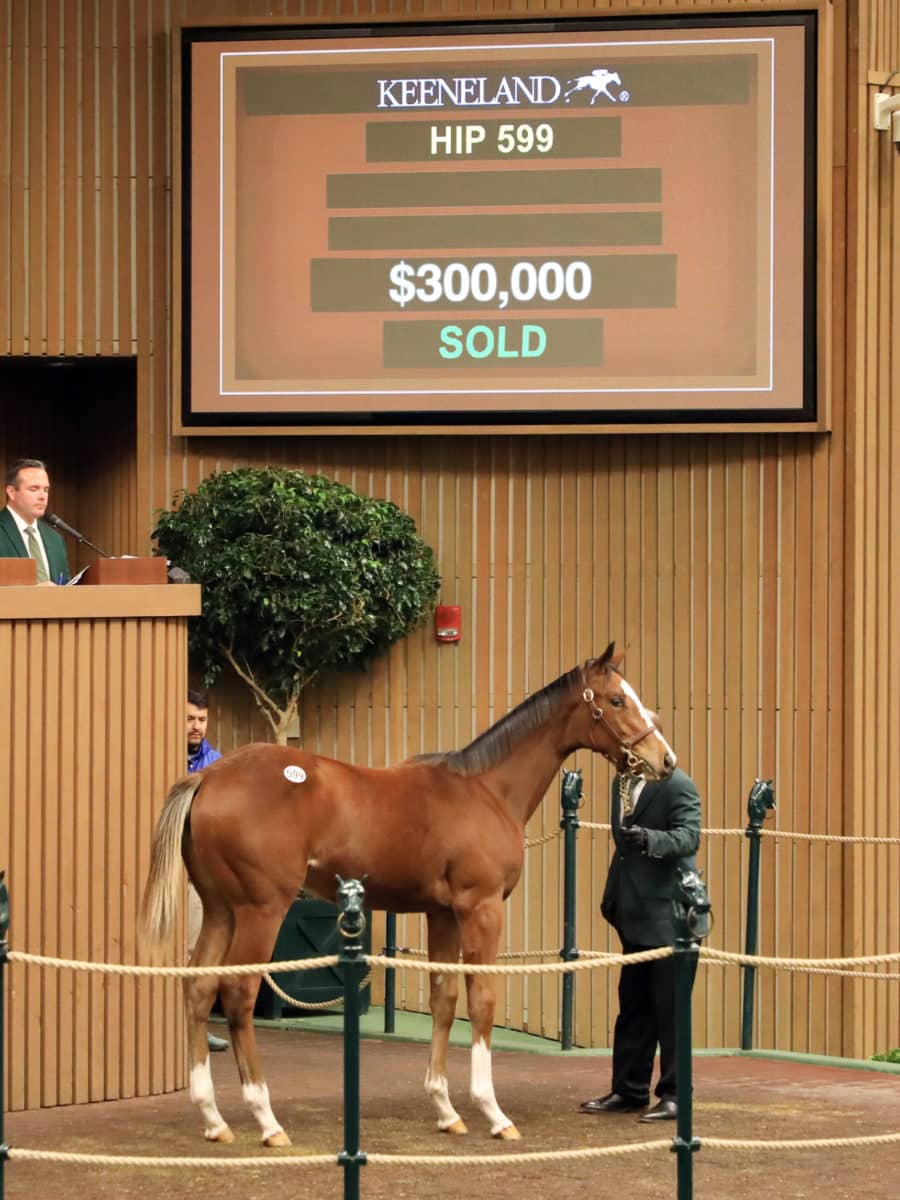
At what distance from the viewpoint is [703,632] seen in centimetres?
1137

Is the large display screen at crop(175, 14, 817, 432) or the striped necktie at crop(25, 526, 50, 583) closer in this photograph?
the striped necktie at crop(25, 526, 50, 583)

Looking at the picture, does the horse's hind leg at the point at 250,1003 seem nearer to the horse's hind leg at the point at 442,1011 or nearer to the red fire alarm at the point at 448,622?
the horse's hind leg at the point at 442,1011

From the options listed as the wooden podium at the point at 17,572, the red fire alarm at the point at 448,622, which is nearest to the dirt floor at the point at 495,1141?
the wooden podium at the point at 17,572

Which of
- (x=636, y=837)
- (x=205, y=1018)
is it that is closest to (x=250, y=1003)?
(x=205, y=1018)

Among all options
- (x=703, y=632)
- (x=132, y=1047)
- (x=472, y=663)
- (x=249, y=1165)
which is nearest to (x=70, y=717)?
(x=132, y=1047)

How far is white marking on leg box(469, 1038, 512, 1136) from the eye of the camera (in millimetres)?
6715

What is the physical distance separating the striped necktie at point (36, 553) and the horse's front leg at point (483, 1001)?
2527mm

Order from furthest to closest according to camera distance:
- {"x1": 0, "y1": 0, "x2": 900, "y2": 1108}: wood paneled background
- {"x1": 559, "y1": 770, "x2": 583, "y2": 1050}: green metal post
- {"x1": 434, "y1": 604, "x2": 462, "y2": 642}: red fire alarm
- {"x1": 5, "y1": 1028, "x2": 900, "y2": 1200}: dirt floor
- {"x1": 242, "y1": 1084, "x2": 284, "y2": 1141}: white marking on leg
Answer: {"x1": 434, "y1": 604, "x2": 462, "y2": 642}: red fire alarm
{"x1": 0, "y1": 0, "x2": 900, "y2": 1108}: wood paneled background
{"x1": 559, "y1": 770, "x2": 583, "y2": 1050}: green metal post
{"x1": 242, "y1": 1084, "x2": 284, "y2": 1141}: white marking on leg
{"x1": 5, "y1": 1028, "x2": 900, "y2": 1200}: dirt floor

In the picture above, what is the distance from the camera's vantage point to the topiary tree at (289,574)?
10.5m

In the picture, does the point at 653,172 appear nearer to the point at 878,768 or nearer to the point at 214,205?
the point at 214,205

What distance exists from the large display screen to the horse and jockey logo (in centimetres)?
1

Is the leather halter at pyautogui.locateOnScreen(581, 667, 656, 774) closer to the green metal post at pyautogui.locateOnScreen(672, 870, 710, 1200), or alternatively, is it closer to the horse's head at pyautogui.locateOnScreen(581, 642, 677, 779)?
the horse's head at pyautogui.locateOnScreen(581, 642, 677, 779)

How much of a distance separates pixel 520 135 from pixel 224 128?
70.9 inches

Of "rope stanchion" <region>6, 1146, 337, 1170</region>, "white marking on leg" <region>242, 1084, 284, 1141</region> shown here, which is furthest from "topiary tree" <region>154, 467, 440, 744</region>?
"rope stanchion" <region>6, 1146, 337, 1170</region>
